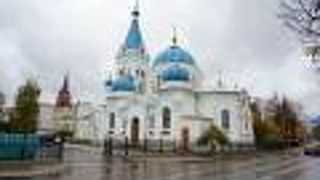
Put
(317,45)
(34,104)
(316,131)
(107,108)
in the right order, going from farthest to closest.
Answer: (316,131), (107,108), (34,104), (317,45)

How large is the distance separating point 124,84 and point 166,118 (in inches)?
335

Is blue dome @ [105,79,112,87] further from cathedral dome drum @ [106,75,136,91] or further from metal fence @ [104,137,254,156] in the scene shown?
metal fence @ [104,137,254,156]

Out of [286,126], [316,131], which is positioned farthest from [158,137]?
[316,131]

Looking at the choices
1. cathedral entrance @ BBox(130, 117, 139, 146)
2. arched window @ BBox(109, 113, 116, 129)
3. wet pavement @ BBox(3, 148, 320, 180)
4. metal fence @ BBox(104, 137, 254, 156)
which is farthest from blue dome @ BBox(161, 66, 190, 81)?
wet pavement @ BBox(3, 148, 320, 180)

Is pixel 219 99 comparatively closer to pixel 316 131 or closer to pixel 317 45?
pixel 317 45

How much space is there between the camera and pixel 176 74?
7056cm

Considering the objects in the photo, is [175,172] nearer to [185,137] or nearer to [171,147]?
[171,147]

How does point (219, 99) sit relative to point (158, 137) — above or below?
above

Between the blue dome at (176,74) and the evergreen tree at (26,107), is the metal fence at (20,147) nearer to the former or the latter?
the evergreen tree at (26,107)

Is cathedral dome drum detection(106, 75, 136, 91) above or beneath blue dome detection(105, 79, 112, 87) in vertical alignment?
beneath

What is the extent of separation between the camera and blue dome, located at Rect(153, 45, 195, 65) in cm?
7538

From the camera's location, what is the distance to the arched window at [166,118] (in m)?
69.1

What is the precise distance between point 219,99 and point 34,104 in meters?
23.6

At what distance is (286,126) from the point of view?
108 m
